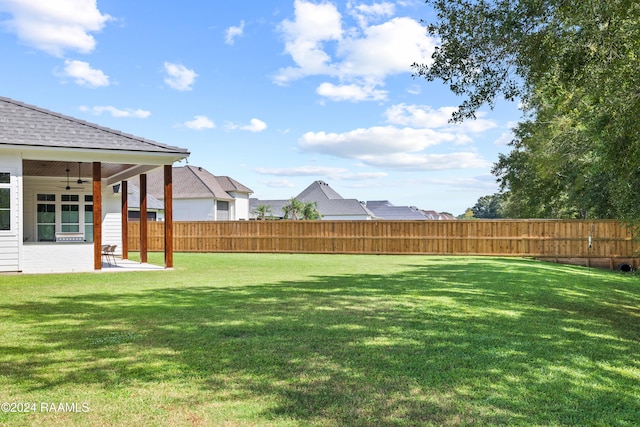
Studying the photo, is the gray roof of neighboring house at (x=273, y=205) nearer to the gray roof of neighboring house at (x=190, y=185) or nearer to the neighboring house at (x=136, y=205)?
the gray roof of neighboring house at (x=190, y=185)

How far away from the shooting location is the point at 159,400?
3.68 m

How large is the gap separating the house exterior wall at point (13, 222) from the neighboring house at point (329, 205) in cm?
4057

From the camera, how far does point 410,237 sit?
911 inches

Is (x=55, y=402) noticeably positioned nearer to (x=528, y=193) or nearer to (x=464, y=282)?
(x=464, y=282)

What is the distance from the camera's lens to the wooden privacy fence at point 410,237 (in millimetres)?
21359

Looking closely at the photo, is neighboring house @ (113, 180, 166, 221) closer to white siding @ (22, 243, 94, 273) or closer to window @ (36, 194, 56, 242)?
window @ (36, 194, 56, 242)

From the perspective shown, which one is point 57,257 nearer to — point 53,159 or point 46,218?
point 53,159

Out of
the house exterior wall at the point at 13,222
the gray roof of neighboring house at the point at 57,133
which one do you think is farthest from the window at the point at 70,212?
the house exterior wall at the point at 13,222

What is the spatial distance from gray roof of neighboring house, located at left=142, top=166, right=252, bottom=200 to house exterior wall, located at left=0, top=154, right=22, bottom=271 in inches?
1057

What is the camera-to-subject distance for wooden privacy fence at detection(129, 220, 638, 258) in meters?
21.4

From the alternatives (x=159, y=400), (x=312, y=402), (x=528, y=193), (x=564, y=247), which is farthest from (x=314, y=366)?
(x=528, y=193)

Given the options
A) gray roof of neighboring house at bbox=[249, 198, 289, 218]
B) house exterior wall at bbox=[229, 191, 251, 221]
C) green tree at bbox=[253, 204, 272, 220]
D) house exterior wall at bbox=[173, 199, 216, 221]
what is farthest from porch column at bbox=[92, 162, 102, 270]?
gray roof of neighboring house at bbox=[249, 198, 289, 218]

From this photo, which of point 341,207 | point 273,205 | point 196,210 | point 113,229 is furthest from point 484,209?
point 113,229

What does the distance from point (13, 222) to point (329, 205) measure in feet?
144
